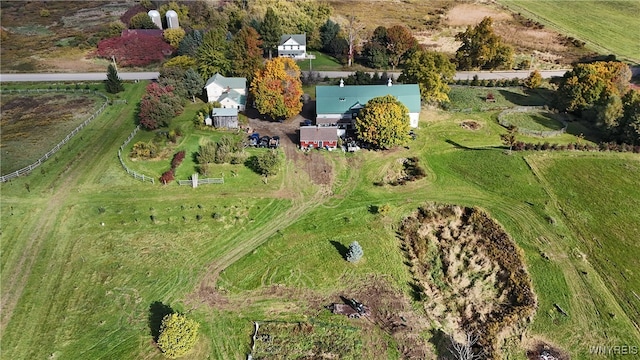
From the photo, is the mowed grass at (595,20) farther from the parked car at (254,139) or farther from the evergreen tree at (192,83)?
the evergreen tree at (192,83)

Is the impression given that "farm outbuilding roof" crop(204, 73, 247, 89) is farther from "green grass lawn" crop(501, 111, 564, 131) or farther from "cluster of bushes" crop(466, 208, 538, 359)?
"green grass lawn" crop(501, 111, 564, 131)

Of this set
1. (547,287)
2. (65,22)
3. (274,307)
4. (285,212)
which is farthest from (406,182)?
(65,22)

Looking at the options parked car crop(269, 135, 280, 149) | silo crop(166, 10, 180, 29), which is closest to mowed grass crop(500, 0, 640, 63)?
parked car crop(269, 135, 280, 149)

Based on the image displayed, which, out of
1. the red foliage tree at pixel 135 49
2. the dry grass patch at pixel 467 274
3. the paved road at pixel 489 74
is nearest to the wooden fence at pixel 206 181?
the dry grass patch at pixel 467 274

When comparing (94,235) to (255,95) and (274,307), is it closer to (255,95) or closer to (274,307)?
(274,307)

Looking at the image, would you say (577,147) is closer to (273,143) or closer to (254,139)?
(273,143)

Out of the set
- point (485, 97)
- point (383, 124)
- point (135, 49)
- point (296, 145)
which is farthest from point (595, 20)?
point (135, 49)

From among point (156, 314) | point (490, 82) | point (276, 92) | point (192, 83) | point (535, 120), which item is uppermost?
point (276, 92)
